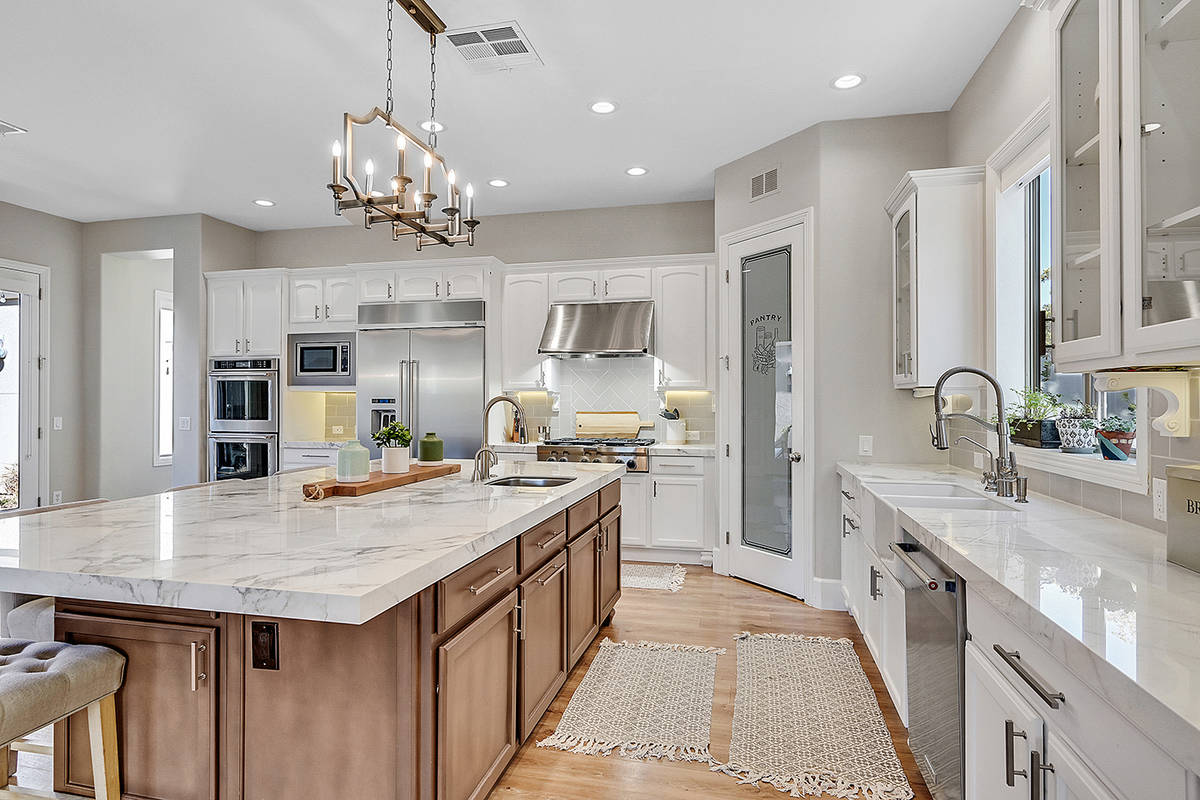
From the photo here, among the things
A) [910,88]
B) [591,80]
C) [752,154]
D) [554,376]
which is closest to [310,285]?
[554,376]

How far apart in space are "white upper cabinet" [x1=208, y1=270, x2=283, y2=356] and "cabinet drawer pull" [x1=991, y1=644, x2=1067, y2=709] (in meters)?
6.07

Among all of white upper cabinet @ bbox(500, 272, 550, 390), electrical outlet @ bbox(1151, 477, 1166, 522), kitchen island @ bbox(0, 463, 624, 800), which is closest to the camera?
kitchen island @ bbox(0, 463, 624, 800)

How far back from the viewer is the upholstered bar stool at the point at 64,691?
4.68 ft

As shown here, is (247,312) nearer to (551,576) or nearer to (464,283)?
(464,283)

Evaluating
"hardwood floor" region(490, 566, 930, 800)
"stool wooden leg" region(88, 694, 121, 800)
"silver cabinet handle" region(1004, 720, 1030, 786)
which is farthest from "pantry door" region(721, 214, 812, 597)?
"stool wooden leg" region(88, 694, 121, 800)

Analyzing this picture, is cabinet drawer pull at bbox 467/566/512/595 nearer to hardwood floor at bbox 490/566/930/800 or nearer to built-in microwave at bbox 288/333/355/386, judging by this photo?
hardwood floor at bbox 490/566/930/800

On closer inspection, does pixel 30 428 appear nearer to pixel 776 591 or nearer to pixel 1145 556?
pixel 776 591

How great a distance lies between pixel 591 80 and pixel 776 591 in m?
3.32

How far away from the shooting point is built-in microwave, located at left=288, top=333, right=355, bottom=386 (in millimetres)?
5844

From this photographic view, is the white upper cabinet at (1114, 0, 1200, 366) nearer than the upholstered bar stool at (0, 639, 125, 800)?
Yes

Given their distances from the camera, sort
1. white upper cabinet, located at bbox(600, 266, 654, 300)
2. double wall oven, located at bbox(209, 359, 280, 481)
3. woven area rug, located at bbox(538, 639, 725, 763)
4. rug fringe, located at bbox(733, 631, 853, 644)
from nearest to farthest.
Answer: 1. woven area rug, located at bbox(538, 639, 725, 763)
2. rug fringe, located at bbox(733, 631, 853, 644)
3. white upper cabinet, located at bbox(600, 266, 654, 300)
4. double wall oven, located at bbox(209, 359, 280, 481)

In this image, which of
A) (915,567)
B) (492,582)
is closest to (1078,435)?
(915,567)

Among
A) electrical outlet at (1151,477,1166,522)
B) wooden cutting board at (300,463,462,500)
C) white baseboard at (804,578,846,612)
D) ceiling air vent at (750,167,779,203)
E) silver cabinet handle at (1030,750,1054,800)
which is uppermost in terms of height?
ceiling air vent at (750,167,779,203)

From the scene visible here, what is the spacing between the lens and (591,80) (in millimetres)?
3488
